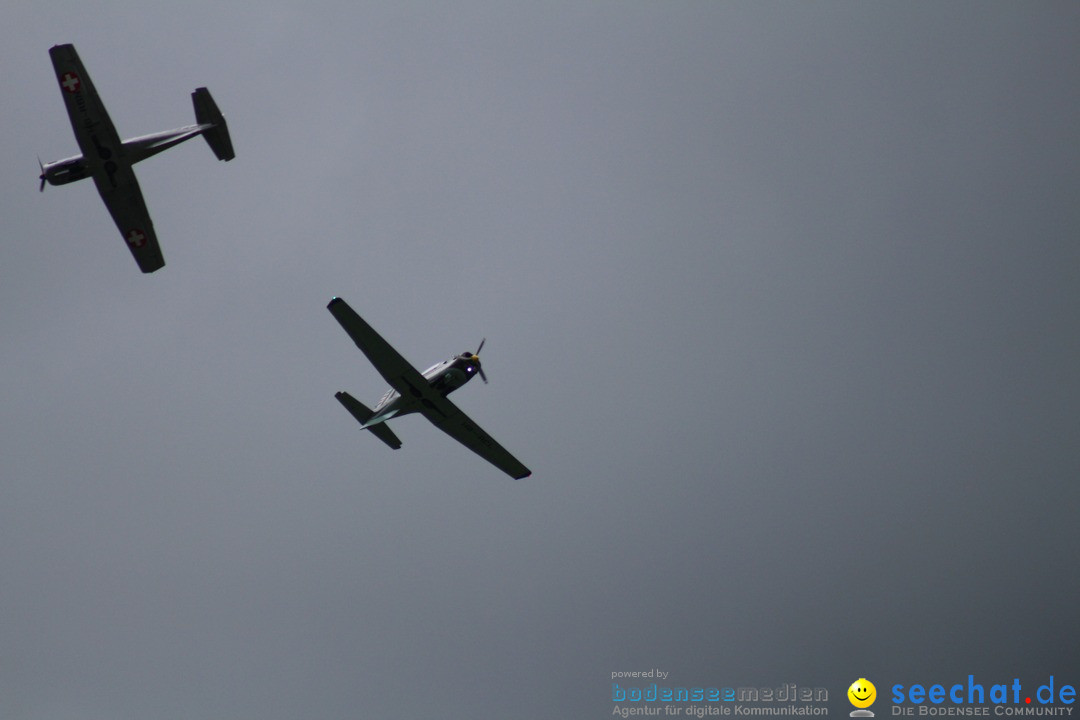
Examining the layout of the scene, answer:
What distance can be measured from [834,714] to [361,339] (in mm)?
44272

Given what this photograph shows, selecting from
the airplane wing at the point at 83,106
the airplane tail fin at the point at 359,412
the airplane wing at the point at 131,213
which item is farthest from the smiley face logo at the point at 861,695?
the airplane wing at the point at 83,106

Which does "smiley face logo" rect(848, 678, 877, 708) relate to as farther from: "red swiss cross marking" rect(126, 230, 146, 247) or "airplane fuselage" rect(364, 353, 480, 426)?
"red swiss cross marking" rect(126, 230, 146, 247)

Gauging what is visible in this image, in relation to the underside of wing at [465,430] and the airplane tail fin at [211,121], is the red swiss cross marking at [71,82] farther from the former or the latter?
the underside of wing at [465,430]

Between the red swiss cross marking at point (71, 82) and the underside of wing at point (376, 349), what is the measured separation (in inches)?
519

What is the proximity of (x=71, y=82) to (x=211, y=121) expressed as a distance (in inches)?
211

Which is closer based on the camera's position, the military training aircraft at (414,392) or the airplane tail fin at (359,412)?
the military training aircraft at (414,392)

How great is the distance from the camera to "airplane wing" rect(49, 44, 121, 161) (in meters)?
36.1

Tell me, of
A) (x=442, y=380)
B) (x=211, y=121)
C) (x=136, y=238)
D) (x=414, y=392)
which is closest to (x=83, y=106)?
(x=211, y=121)

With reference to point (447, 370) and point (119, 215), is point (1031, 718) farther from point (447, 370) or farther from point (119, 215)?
point (119, 215)

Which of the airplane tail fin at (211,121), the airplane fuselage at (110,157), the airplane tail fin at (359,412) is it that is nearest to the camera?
the airplane fuselage at (110,157)

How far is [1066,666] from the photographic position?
258 feet

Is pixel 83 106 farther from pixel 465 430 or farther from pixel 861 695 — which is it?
pixel 861 695

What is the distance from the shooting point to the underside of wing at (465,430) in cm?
4044

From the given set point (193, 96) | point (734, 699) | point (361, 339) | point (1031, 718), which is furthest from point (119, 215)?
point (1031, 718)
